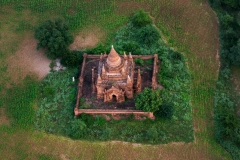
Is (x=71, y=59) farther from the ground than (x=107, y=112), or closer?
farther from the ground

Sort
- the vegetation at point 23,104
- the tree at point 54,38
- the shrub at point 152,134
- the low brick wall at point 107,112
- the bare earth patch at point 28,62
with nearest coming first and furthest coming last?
the shrub at point 152,134
the low brick wall at point 107,112
the vegetation at point 23,104
the tree at point 54,38
the bare earth patch at point 28,62

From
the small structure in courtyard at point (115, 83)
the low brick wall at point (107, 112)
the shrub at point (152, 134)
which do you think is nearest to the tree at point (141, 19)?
the small structure in courtyard at point (115, 83)

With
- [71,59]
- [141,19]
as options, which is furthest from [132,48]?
[71,59]

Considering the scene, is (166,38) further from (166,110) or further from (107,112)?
(107,112)

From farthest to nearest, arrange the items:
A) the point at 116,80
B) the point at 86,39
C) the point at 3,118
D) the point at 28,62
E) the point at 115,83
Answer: the point at 86,39 < the point at 28,62 < the point at 3,118 < the point at 116,80 < the point at 115,83

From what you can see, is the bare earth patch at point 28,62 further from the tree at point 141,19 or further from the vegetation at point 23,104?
the tree at point 141,19

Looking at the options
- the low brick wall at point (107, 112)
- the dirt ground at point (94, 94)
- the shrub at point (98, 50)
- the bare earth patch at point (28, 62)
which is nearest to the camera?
the low brick wall at point (107, 112)

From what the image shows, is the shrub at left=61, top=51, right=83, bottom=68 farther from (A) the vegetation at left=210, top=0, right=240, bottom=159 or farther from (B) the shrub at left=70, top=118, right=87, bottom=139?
(A) the vegetation at left=210, top=0, right=240, bottom=159

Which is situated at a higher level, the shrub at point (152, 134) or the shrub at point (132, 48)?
the shrub at point (132, 48)
